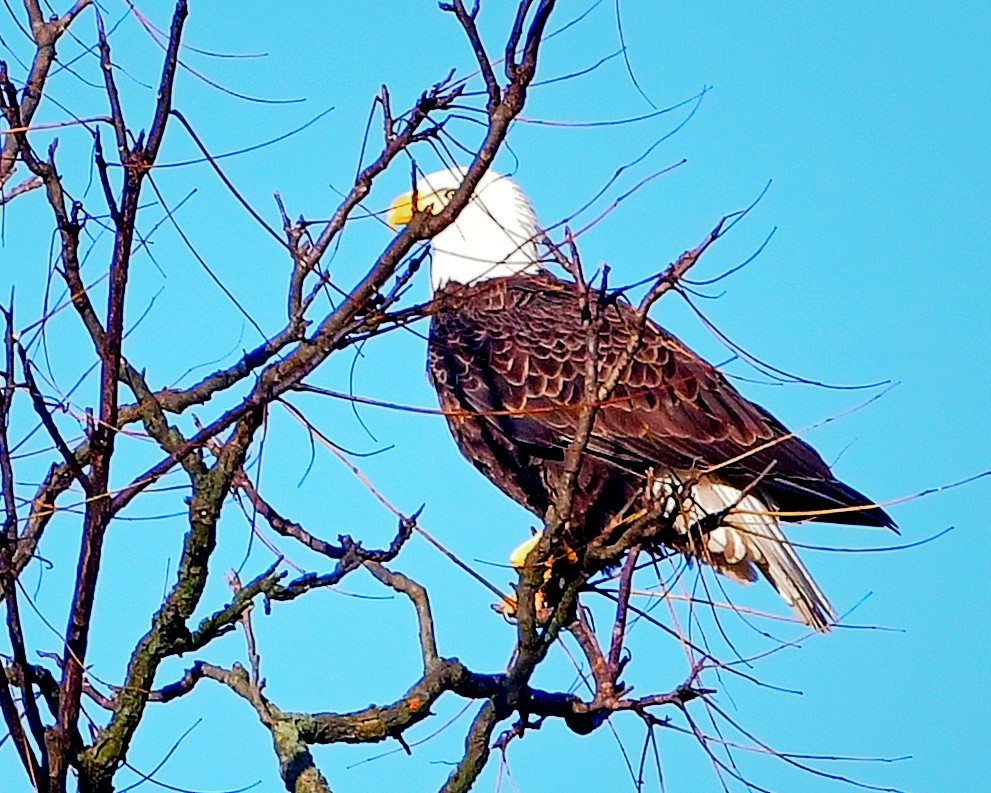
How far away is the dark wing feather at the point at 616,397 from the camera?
219 inches

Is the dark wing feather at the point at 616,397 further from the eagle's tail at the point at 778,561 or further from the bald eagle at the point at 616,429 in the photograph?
the eagle's tail at the point at 778,561

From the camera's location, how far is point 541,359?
235 inches

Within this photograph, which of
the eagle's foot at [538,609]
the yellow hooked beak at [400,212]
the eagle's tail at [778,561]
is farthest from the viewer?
the yellow hooked beak at [400,212]

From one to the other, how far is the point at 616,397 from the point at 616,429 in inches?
Answer: 11.7

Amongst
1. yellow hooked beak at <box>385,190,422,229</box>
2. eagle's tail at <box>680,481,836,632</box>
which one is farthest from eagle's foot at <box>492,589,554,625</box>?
yellow hooked beak at <box>385,190,422,229</box>

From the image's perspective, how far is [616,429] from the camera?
5.71 m

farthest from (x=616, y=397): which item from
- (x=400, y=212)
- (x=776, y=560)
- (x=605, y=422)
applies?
(x=400, y=212)

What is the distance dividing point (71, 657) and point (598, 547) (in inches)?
51.0

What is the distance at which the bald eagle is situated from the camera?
218 inches

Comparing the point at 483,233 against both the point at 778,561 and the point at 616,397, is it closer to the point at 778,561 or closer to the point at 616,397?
the point at 616,397

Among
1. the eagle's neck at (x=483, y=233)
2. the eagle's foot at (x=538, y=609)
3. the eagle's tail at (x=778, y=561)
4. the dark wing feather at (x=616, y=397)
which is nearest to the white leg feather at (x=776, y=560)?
the eagle's tail at (x=778, y=561)

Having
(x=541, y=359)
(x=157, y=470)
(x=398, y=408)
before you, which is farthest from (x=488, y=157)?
(x=541, y=359)

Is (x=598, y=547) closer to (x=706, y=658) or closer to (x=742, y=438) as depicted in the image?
(x=706, y=658)

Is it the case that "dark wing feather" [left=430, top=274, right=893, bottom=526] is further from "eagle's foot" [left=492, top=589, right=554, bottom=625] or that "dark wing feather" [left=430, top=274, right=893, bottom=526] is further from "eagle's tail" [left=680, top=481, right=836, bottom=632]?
"eagle's foot" [left=492, top=589, right=554, bottom=625]
